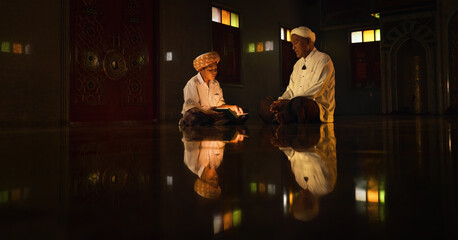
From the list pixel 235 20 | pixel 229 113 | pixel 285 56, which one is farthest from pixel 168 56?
pixel 285 56

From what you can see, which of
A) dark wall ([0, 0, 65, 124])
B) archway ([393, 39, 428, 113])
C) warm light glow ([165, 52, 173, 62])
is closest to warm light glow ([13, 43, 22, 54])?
dark wall ([0, 0, 65, 124])

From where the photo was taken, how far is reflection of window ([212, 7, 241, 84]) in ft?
27.6

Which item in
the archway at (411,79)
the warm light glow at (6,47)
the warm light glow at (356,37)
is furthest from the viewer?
the warm light glow at (356,37)

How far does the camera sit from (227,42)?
864cm

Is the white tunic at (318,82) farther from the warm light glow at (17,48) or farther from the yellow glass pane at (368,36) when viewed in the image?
the yellow glass pane at (368,36)

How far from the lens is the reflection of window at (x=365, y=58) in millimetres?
10992

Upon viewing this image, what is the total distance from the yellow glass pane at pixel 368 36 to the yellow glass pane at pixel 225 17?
4.70 metres

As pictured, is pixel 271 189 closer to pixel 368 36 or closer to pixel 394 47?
pixel 394 47

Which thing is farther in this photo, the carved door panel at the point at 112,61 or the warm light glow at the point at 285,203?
the carved door panel at the point at 112,61

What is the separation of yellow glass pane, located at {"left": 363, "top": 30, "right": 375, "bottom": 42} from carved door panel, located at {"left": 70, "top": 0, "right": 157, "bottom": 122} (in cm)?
686

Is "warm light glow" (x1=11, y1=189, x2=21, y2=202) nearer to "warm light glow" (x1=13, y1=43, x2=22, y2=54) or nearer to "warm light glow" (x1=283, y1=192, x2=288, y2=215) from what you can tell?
"warm light glow" (x1=283, y1=192, x2=288, y2=215)

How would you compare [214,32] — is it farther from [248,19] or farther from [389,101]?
[389,101]

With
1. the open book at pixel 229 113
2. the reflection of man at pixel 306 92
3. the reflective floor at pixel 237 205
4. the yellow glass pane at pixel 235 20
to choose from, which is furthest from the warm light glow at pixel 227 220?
the yellow glass pane at pixel 235 20

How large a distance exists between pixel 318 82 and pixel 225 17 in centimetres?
503
